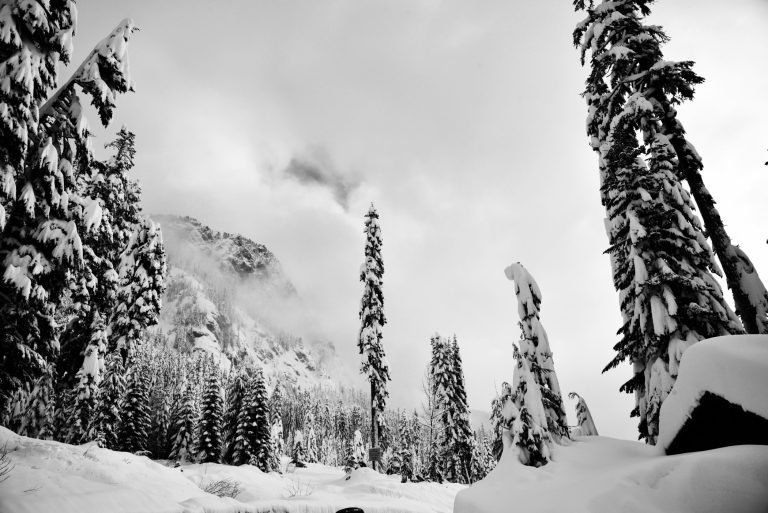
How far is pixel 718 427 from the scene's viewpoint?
4637 mm

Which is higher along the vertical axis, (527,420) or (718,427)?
(527,420)

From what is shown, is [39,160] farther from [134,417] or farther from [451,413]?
[134,417]

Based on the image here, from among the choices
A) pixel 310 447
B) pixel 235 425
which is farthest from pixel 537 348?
pixel 310 447

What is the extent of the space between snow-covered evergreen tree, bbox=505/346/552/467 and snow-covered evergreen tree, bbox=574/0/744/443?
2.94 m

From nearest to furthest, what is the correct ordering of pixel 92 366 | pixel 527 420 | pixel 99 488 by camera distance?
pixel 99 488 → pixel 527 420 → pixel 92 366

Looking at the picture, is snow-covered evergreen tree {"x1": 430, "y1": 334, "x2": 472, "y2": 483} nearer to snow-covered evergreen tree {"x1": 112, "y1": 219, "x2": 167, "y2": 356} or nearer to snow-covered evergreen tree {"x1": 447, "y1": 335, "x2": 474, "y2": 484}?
snow-covered evergreen tree {"x1": 447, "y1": 335, "x2": 474, "y2": 484}

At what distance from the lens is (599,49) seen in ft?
42.8

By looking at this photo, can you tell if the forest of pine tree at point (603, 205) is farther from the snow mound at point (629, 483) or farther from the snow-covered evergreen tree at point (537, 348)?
the snow mound at point (629, 483)

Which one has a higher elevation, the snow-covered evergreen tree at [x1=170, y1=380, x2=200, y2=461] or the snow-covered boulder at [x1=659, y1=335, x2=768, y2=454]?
the snow-covered evergreen tree at [x1=170, y1=380, x2=200, y2=461]

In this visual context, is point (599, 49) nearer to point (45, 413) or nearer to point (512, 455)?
point (512, 455)

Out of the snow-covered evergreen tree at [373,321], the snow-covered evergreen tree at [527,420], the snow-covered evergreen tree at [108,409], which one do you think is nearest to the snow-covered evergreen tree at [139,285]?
the snow-covered evergreen tree at [108,409]

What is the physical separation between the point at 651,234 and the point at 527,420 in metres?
6.22

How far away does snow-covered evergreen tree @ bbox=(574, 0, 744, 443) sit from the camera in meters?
9.65

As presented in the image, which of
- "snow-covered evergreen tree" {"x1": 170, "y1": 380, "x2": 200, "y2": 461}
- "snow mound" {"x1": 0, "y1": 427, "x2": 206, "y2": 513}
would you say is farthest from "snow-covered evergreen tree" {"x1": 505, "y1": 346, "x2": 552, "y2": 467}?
"snow-covered evergreen tree" {"x1": 170, "y1": 380, "x2": 200, "y2": 461}
